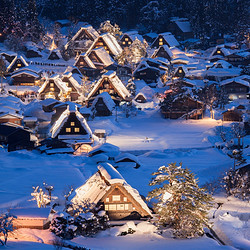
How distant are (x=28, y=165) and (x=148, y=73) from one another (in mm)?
33291

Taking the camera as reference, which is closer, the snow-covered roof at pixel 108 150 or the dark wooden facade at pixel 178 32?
the snow-covered roof at pixel 108 150

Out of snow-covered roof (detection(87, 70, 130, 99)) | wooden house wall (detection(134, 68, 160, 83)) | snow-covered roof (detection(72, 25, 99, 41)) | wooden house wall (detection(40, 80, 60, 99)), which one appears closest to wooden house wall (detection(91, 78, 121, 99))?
snow-covered roof (detection(87, 70, 130, 99))

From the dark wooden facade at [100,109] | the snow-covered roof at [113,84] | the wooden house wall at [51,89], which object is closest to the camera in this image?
the dark wooden facade at [100,109]

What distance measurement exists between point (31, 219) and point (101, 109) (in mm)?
30901

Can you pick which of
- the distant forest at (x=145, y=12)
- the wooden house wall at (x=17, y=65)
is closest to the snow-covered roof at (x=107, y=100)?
the wooden house wall at (x=17, y=65)

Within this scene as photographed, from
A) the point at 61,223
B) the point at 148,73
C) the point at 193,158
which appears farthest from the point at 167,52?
the point at 61,223

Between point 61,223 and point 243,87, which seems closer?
point 61,223

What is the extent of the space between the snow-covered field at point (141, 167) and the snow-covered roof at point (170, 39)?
28.3 m

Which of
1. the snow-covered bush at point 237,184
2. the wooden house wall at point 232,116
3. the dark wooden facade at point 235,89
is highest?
the snow-covered bush at point 237,184

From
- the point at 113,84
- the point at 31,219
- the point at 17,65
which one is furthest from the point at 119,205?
the point at 17,65

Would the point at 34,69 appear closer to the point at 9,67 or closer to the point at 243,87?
the point at 9,67

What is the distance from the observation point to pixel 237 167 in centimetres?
2744

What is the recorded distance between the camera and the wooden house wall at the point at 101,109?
4888cm

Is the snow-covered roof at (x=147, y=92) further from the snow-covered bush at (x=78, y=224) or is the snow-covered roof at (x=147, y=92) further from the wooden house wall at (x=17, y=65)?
the snow-covered bush at (x=78, y=224)
